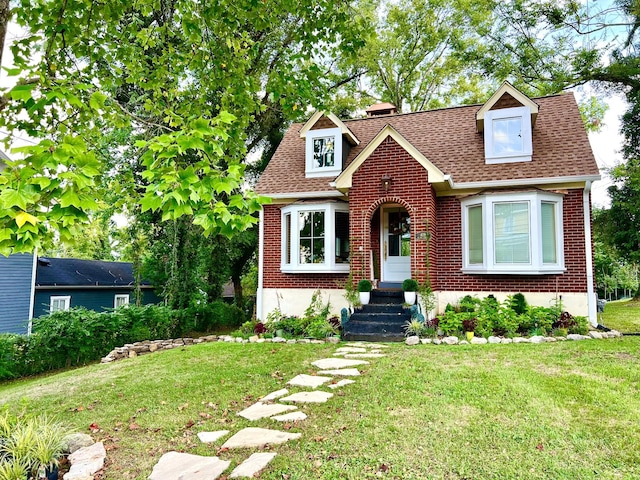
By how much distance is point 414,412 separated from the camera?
449cm

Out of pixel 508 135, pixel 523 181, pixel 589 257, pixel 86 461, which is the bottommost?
pixel 86 461

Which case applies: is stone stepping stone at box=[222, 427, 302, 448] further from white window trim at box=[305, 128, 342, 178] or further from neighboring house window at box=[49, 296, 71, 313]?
neighboring house window at box=[49, 296, 71, 313]

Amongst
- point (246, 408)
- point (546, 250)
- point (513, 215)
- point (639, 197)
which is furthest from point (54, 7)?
point (639, 197)

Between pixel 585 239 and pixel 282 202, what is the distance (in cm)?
800

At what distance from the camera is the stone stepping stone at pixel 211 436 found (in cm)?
407

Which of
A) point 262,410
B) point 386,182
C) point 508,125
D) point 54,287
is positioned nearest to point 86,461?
point 262,410

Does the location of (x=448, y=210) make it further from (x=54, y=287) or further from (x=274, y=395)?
(x=54, y=287)

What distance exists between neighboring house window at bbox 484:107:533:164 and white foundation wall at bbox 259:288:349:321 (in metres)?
5.49

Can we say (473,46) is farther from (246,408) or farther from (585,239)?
→ (246,408)

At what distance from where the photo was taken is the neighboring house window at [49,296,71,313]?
1725 cm

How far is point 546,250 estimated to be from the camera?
10.3 meters

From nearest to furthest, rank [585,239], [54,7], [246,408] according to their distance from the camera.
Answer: [246,408], [54,7], [585,239]

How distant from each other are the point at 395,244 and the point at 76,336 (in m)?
9.24

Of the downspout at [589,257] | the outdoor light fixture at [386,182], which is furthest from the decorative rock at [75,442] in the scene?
the downspout at [589,257]
